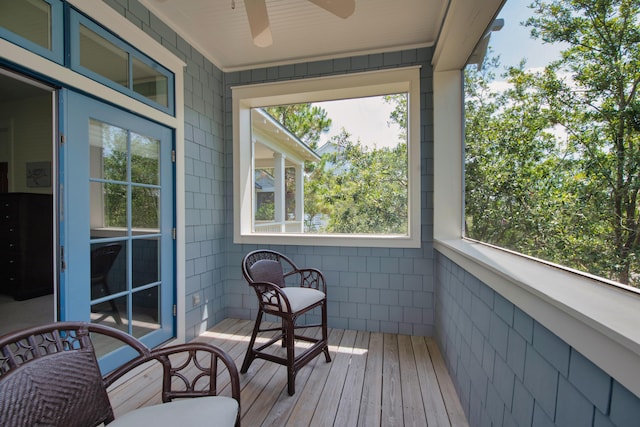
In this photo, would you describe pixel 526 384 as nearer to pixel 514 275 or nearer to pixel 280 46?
pixel 514 275

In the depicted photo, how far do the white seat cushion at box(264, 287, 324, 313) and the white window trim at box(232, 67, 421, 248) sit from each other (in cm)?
85

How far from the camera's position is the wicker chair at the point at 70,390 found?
87 cm

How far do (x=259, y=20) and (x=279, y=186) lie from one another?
3803 millimetres

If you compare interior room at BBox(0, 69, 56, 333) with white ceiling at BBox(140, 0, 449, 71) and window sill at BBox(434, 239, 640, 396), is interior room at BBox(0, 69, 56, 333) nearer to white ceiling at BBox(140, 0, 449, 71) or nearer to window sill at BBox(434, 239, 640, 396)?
white ceiling at BBox(140, 0, 449, 71)

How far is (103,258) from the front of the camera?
81.5 inches

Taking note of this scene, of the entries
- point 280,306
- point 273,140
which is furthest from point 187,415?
point 273,140

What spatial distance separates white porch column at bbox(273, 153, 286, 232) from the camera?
495 centimetres

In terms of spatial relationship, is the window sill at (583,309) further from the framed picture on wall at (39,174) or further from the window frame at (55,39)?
the framed picture on wall at (39,174)

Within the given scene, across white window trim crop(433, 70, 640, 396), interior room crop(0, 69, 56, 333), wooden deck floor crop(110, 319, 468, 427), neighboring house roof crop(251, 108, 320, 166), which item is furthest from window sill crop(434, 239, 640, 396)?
interior room crop(0, 69, 56, 333)

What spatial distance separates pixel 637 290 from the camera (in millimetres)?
762

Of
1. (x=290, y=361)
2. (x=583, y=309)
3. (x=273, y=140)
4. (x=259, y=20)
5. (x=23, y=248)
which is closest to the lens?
(x=583, y=309)

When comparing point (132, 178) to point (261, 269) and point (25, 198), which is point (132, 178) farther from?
point (25, 198)

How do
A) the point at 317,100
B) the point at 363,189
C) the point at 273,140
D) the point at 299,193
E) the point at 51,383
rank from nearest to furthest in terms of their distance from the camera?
the point at 51,383 < the point at 317,100 < the point at 363,189 < the point at 273,140 < the point at 299,193

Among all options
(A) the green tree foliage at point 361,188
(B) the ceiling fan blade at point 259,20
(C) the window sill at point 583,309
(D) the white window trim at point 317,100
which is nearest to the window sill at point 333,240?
(D) the white window trim at point 317,100
